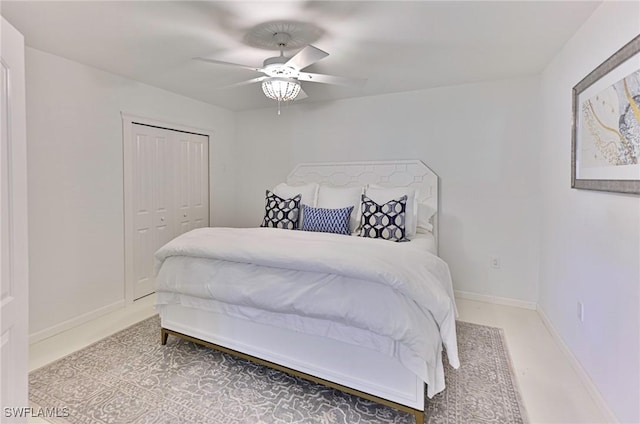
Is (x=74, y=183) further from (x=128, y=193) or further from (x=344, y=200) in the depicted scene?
(x=344, y=200)

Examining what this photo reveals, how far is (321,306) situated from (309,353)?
35 centimetres

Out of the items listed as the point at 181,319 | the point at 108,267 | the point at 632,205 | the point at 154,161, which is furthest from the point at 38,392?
the point at 632,205

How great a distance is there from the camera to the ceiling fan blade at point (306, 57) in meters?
2.01

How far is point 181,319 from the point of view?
8.02ft

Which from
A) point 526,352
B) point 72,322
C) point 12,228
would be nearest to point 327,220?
point 526,352

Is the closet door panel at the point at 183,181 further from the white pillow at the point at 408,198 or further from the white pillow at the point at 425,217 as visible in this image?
the white pillow at the point at 425,217

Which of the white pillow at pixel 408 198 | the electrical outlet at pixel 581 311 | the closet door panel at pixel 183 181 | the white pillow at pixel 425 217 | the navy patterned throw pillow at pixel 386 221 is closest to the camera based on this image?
the electrical outlet at pixel 581 311

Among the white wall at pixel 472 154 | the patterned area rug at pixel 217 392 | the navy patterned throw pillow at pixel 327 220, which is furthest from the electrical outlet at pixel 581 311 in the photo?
the navy patterned throw pillow at pixel 327 220

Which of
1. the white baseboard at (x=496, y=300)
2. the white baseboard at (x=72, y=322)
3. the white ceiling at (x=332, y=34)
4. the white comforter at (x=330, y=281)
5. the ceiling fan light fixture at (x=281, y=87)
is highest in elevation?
the white ceiling at (x=332, y=34)

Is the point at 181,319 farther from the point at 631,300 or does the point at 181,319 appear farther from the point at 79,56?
the point at 631,300

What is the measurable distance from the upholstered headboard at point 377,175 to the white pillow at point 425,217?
53 mm

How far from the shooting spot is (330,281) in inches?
72.6

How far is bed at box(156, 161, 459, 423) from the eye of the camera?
1674 mm

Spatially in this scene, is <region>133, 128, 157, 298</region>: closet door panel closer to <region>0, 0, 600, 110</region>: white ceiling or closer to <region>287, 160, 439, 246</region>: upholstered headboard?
<region>0, 0, 600, 110</region>: white ceiling
